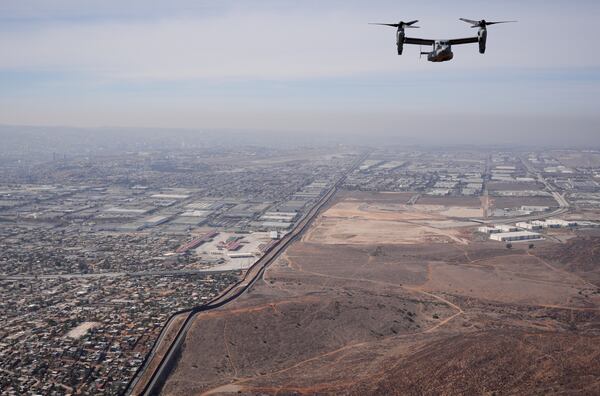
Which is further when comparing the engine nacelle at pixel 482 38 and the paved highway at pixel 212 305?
the paved highway at pixel 212 305

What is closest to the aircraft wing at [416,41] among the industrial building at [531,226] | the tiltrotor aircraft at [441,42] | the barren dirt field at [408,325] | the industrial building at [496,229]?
the tiltrotor aircraft at [441,42]

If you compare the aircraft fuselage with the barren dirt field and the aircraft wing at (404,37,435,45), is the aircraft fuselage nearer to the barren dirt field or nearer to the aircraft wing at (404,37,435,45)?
the aircraft wing at (404,37,435,45)

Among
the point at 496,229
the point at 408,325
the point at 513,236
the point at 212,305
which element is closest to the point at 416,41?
the point at 408,325

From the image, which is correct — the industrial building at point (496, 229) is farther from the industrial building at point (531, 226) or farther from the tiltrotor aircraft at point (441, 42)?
the tiltrotor aircraft at point (441, 42)

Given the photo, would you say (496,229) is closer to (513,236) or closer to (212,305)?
(513,236)

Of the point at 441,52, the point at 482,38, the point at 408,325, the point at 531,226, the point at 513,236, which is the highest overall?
the point at 482,38

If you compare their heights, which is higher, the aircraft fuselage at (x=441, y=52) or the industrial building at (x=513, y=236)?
the aircraft fuselage at (x=441, y=52)

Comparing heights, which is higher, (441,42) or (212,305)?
(441,42)

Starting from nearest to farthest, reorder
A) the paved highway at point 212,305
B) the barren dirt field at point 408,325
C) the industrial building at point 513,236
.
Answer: the barren dirt field at point 408,325 → the paved highway at point 212,305 → the industrial building at point 513,236

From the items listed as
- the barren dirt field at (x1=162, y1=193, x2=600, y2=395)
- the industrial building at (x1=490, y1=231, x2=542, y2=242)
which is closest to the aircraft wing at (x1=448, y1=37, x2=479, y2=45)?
the barren dirt field at (x1=162, y1=193, x2=600, y2=395)
